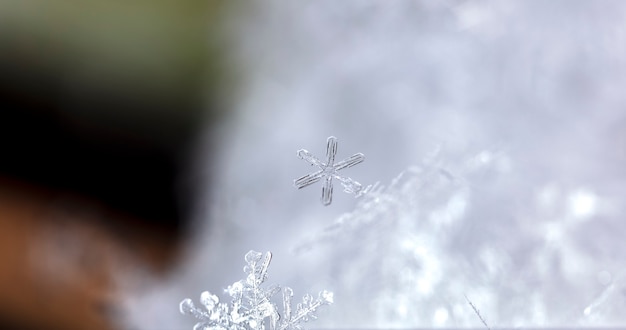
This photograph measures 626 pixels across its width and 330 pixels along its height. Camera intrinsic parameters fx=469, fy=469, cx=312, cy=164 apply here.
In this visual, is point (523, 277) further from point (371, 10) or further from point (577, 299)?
point (371, 10)

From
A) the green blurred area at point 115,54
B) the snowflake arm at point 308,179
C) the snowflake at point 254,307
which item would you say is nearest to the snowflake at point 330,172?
the snowflake arm at point 308,179

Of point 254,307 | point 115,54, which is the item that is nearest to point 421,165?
point 254,307

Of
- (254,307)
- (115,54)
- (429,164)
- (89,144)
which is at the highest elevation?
(115,54)

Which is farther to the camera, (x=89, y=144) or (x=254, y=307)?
(x=89, y=144)

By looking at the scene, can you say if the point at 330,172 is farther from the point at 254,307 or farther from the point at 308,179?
the point at 254,307

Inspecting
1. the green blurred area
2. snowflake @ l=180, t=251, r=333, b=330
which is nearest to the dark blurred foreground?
the green blurred area

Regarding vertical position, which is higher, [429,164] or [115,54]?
[115,54]

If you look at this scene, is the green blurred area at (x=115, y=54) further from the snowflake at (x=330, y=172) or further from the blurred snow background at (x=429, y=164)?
the snowflake at (x=330, y=172)

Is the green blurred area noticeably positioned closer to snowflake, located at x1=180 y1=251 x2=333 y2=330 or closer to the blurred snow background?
the blurred snow background
